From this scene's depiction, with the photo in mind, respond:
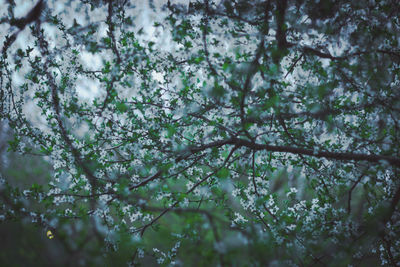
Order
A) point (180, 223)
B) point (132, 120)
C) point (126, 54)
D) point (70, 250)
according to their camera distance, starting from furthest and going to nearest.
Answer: point (132, 120), point (126, 54), point (180, 223), point (70, 250)

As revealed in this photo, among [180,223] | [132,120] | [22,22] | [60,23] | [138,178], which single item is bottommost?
[180,223]

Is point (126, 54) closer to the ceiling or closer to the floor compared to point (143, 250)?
closer to the ceiling

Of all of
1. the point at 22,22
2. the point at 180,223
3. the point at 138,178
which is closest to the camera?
the point at 180,223

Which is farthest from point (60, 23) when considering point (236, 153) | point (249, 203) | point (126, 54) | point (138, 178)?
point (249, 203)

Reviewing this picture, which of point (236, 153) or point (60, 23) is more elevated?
point (60, 23)

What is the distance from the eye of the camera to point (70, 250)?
1580mm

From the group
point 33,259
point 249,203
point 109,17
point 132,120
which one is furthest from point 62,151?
point 249,203

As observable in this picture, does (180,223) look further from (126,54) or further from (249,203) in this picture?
(126,54)

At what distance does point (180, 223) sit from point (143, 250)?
2365 mm

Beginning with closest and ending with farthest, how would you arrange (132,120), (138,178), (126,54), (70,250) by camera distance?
(70,250) < (126,54) < (132,120) < (138,178)

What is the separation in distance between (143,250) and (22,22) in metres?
4.02

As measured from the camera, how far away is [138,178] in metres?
4.88

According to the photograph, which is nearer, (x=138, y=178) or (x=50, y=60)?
(x=50, y=60)

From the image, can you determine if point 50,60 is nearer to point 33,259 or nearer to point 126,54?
point 126,54
